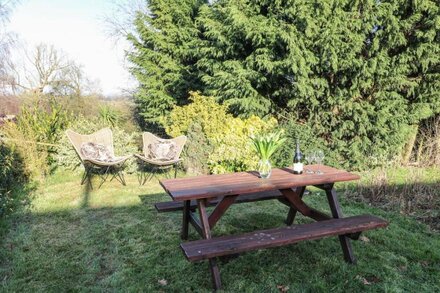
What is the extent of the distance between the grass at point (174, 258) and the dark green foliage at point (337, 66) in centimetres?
261

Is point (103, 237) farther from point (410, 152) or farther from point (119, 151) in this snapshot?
point (410, 152)

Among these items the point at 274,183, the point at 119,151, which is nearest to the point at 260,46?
the point at 119,151

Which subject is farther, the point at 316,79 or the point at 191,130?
the point at 191,130

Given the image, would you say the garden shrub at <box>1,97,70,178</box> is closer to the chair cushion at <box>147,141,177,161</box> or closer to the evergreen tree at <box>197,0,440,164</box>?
the chair cushion at <box>147,141,177,161</box>

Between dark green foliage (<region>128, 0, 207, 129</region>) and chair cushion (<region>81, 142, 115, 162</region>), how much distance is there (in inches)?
151

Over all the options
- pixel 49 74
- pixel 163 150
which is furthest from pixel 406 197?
pixel 49 74

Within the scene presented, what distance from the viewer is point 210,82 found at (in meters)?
7.04

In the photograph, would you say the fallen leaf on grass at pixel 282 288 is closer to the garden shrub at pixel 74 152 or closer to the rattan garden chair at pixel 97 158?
the rattan garden chair at pixel 97 158

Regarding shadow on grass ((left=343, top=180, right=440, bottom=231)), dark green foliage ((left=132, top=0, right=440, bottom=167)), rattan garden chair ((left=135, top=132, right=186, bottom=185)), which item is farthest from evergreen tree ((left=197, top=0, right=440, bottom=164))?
shadow on grass ((left=343, top=180, right=440, bottom=231))

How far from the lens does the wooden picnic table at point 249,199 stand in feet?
7.01

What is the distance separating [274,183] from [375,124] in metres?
4.39

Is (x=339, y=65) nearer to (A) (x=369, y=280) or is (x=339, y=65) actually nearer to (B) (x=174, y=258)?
(A) (x=369, y=280)

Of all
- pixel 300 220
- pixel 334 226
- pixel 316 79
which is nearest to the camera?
pixel 334 226

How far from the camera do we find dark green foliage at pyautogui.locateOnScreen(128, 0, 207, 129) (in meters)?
9.20
